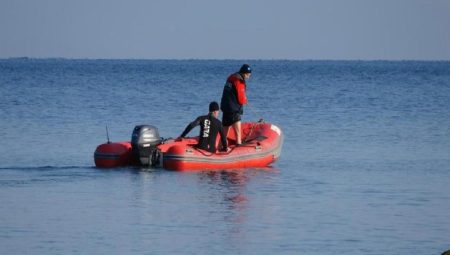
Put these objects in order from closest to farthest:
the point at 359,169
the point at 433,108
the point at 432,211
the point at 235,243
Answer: the point at 235,243, the point at 432,211, the point at 359,169, the point at 433,108

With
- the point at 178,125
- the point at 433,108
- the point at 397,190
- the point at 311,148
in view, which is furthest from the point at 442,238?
the point at 433,108

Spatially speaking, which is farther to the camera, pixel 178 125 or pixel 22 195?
pixel 178 125

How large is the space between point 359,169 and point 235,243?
299 inches

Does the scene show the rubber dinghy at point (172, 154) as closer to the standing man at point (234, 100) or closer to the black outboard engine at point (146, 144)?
the black outboard engine at point (146, 144)

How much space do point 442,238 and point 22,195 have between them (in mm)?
5769

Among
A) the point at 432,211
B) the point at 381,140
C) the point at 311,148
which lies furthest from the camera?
the point at 381,140

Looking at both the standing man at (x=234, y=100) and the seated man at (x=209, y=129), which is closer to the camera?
the seated man at (x=209, y=129)

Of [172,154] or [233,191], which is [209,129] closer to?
[172,154]

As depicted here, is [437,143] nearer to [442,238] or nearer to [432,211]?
[432,211]

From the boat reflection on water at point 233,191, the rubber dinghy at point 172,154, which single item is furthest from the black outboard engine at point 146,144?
the boat reflection on water at point 233,191

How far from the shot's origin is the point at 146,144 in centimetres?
1939

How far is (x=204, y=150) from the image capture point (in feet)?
64.2

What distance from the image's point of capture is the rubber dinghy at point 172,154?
19328 mm

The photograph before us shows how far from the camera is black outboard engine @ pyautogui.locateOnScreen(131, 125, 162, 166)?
19.3 m
